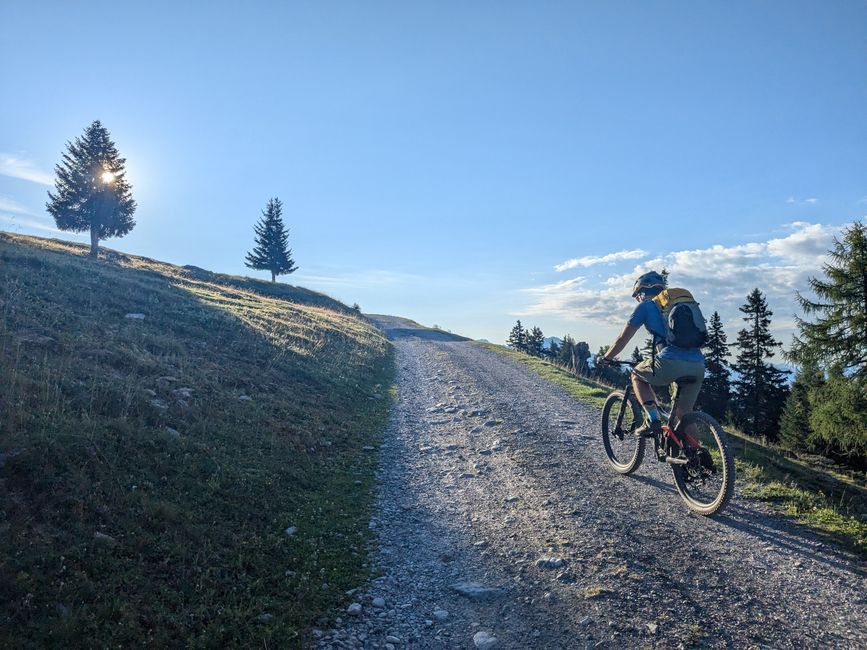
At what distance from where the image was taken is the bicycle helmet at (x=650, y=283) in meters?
7.20

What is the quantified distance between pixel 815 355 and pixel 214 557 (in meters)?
30.4

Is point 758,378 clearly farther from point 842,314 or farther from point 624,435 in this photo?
point 624,435

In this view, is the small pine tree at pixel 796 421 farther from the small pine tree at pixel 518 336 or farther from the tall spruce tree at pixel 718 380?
the small pine tree at pixel 518 336

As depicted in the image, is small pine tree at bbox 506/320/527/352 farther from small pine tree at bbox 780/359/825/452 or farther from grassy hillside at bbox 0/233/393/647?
grassy hillside at bbox 0/233/393/647

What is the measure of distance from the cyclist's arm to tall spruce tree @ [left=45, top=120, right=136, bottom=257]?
53153 mm

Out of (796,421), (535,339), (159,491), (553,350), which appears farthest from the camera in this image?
(535,339)

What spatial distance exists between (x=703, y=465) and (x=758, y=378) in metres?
42.9

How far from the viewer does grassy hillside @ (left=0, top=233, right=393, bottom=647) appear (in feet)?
13.2

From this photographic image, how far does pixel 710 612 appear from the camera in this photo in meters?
4.25

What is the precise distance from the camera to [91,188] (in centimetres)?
4697

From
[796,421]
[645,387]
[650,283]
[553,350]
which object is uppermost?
[650,283]

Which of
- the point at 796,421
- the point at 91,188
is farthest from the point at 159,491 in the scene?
the point at 91,188

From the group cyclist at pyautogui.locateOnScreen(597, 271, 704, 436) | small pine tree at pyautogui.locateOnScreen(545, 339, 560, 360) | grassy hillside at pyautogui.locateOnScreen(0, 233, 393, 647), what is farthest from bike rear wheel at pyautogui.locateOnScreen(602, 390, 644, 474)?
small pine tree at pyautogui.locateOnScreen(545, 339, 560, 360)

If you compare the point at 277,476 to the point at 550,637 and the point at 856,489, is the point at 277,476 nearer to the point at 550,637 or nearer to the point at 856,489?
the point at 550,637
